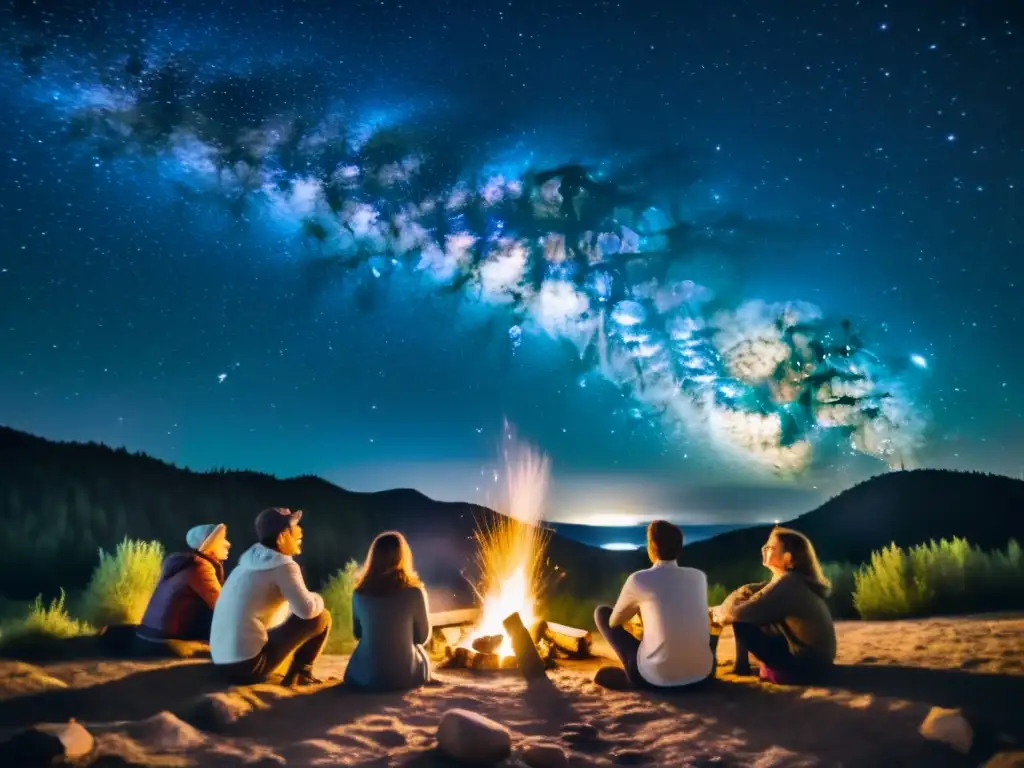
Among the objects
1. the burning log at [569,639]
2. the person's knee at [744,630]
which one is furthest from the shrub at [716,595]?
the person's knee at [744,630]

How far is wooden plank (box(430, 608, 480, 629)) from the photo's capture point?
9711 mm

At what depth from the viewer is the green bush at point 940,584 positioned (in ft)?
36.8

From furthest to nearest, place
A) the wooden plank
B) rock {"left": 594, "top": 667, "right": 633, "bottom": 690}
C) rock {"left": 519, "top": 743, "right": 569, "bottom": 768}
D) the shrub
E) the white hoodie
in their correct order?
the shrub, the wooden plank, rock {"left": 594, "top": 667, "right": 633, "bottom": 690}, the white hoodie, rock {"left": 519, "top": 743, "right": 569, "bottom": 768}

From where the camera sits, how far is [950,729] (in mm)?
4871

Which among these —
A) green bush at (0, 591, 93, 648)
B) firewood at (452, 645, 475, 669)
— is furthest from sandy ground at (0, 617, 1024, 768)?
firewood at (452, 645, 475, 669)

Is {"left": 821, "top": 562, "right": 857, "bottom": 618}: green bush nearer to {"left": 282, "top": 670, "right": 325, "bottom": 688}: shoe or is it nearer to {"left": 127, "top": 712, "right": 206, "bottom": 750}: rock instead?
{"left": 282, "top": 670, "right": 325, "bottom": 688}: shoe

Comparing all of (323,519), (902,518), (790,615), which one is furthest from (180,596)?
(902,518)

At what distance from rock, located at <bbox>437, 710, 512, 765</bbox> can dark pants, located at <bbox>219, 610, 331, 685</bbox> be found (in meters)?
1.98

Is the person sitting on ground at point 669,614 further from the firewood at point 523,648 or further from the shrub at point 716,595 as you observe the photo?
the shrub at point 716,595

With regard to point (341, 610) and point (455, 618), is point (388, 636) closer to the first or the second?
point (455, 618)

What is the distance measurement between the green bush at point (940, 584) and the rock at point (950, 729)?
6929 mm

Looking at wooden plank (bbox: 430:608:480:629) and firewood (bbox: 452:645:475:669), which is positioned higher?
wooden plank (bbox: 430:608:480:629)

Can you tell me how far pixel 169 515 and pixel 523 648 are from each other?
23970 mm

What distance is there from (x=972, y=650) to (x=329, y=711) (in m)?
6.71
